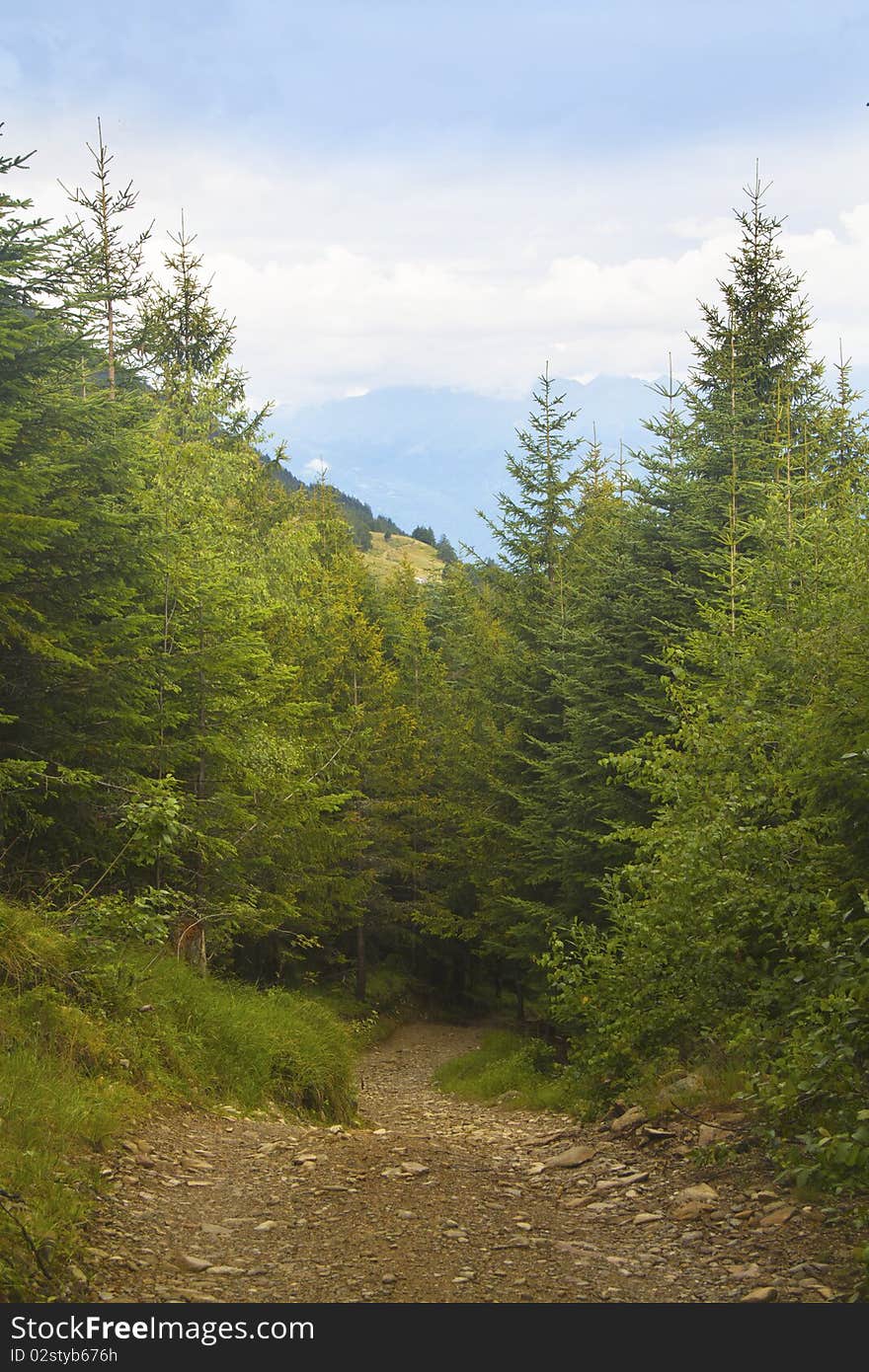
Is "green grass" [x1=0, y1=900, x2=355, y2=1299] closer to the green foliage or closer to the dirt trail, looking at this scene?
the dirt trail

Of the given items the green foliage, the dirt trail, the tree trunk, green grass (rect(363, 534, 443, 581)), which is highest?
the green foliage

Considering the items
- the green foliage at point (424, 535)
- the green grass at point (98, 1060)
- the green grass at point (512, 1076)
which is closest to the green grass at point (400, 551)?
the green foliage at point (424, 535)

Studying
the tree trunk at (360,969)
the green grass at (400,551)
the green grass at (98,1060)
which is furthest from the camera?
the green grass at (400,551)

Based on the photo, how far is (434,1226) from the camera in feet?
21.6

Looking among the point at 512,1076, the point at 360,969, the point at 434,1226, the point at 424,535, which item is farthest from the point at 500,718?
the point at 424,535

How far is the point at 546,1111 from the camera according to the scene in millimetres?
16703

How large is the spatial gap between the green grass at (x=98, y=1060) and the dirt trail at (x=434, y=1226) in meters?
0.34

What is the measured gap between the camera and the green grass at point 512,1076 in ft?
57.3

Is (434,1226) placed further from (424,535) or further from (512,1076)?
(424,535)

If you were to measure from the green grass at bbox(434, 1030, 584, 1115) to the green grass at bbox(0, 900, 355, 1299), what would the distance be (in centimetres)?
507

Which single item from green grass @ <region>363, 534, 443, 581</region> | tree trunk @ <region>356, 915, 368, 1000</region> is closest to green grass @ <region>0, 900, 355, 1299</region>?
tree trunk @ <region>356, 915, 368, 1000</region>

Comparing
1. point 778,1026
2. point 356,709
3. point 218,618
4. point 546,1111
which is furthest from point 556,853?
point 778,1026

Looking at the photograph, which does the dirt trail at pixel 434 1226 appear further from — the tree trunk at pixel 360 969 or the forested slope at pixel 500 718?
the tree trunk at pixel 360 969

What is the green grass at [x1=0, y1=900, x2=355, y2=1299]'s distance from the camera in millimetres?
5848
